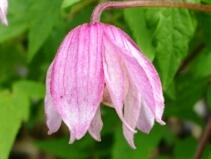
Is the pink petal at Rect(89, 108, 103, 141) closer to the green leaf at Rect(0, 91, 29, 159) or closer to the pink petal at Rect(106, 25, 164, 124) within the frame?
the pink petal at Rect(106, 25, 164, 124)

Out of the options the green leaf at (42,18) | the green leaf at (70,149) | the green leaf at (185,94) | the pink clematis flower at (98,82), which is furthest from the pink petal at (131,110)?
the green leaf at (70,149)

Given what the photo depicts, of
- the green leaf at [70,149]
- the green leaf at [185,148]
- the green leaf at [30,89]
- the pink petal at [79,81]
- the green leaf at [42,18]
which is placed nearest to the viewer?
the pink petal at [79,81]

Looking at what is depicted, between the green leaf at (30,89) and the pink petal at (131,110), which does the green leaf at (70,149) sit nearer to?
the green leaf at (30,89)

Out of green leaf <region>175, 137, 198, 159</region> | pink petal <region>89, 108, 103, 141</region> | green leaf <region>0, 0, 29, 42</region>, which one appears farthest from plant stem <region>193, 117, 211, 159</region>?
pink petal <region>89, 108, 103, 141</region>

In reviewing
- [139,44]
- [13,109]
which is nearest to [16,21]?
[13,109]

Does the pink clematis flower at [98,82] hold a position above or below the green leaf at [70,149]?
above

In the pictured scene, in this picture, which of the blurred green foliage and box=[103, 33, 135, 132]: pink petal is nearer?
box=[103, 33, 135, 132]: pink petal
